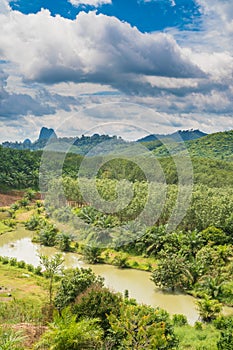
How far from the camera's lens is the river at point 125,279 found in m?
16.2

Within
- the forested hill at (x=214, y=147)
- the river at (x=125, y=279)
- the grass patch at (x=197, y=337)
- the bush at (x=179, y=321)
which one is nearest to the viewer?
the grass patch at (x=197, y=337)

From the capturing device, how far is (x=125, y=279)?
1986cm

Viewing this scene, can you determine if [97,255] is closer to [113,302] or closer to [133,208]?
[133,208]

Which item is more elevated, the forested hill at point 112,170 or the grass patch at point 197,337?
the forested hill at point 112,170

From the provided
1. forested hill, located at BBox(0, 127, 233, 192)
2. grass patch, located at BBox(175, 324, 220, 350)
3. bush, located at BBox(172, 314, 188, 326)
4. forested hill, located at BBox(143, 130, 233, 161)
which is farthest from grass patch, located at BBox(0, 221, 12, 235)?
forested hill, located at BBox(143, 130, 233, 161)

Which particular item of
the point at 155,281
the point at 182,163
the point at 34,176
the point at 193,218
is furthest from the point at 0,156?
the point at 155,281

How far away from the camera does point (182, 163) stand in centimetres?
4372

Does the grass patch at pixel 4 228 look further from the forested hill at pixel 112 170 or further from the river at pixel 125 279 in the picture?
the forested hill at pixel 112 170

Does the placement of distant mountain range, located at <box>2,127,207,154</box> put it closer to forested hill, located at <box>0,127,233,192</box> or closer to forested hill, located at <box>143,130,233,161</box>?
forested hill, located at <box>0,127,233,192</box>

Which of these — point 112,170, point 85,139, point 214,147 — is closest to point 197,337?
point 85,139

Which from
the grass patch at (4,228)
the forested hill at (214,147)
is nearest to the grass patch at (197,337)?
the grass patch at (4,228)

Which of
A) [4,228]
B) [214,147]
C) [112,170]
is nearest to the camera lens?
[4,228]

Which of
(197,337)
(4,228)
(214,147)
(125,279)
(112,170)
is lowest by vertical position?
(125,279)

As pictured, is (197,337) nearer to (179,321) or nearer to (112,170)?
(179,321)
